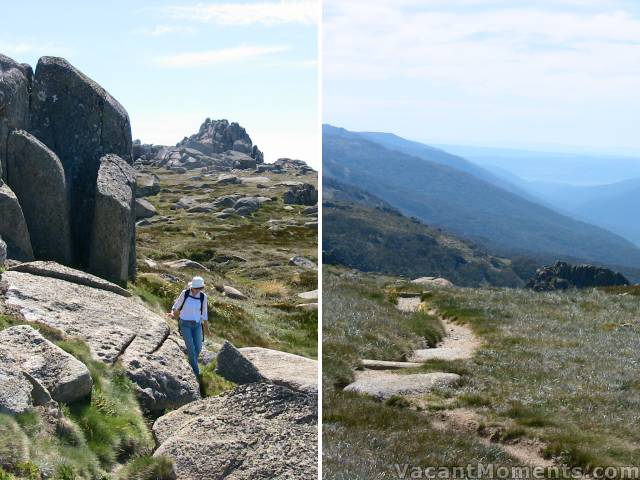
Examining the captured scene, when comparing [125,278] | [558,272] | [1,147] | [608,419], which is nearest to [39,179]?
[1,147]

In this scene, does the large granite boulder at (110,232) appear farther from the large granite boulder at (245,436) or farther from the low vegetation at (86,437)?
the large granite boulder at (245,436)

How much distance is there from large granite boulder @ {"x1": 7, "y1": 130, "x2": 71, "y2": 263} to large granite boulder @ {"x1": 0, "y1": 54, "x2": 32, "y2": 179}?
0.26m

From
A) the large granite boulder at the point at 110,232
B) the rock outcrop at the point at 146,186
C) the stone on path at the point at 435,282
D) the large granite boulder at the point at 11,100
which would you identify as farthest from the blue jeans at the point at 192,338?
the rock outcrop at the point at 146,186

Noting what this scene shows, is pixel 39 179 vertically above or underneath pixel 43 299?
above

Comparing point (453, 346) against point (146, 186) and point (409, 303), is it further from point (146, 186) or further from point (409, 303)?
point (146, 186)

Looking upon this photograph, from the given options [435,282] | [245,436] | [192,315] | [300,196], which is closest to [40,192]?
[192,315]

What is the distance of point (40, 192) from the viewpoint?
2564cm

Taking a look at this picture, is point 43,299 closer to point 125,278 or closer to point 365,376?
point 125,278

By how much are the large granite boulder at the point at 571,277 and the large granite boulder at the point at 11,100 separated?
9901cm

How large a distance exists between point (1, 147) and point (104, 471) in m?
15.9

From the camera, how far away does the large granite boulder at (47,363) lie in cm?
1369

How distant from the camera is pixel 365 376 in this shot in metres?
24.7

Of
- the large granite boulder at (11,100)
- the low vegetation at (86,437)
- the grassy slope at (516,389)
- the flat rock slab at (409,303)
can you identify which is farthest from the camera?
the flat rock slab at (409,303)

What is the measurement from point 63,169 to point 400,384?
1370 cm
